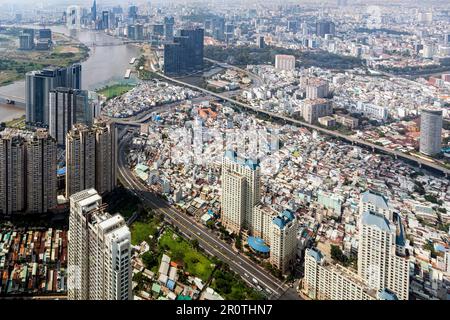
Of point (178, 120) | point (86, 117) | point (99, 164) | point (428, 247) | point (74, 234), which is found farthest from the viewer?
point (178, 120)

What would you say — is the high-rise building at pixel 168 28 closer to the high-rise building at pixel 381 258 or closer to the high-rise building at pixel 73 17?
the high-rise building at pixel 73 17

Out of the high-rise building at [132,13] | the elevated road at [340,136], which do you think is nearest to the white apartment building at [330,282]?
the elevated road at [340,136]

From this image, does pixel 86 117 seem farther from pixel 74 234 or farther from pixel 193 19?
pixel 193 19

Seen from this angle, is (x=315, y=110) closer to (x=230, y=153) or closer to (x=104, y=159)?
(x=230, y=153)

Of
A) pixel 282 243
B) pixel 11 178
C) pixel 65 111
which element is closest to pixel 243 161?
pixel 282 243

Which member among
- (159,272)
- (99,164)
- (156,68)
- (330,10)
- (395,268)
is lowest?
(159,272)

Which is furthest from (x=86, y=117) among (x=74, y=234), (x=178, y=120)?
(x=74, y=234)

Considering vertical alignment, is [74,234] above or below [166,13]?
below
